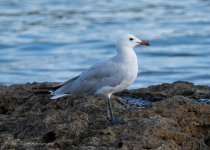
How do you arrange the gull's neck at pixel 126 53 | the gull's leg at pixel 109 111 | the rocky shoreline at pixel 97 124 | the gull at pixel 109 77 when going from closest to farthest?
the rocky shoreline at pixel 97 124 < the gull's leg at pixel 109 111 < the gull at pixel 109 77 < the gull's neck at pixel 126 53

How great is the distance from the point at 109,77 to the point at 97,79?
186 millimetres

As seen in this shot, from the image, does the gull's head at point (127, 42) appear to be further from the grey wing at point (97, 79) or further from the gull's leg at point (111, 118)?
the gull's leg at point (111, 118)

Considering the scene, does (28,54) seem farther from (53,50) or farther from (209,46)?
(209,46)

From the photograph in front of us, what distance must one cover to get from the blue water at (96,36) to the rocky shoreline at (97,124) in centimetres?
582

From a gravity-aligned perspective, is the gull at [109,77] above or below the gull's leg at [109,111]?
above

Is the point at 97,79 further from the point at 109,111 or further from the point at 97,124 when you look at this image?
the point at 97,124

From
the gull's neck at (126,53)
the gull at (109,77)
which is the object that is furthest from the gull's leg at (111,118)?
the gull's neck at (126,53)

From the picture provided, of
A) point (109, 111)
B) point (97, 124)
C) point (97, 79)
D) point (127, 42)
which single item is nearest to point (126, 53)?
point (127, 42)

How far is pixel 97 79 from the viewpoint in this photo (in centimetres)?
775

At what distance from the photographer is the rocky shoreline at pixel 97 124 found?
618 cm

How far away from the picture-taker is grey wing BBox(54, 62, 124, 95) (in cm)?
758

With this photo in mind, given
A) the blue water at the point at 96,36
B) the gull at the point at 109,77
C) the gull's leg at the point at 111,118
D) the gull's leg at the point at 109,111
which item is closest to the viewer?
the gull's leg at the point at 111,118

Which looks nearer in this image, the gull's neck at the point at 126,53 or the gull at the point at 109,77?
the gull at the point at 109,77

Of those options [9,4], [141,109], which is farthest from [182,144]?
[9,4]
